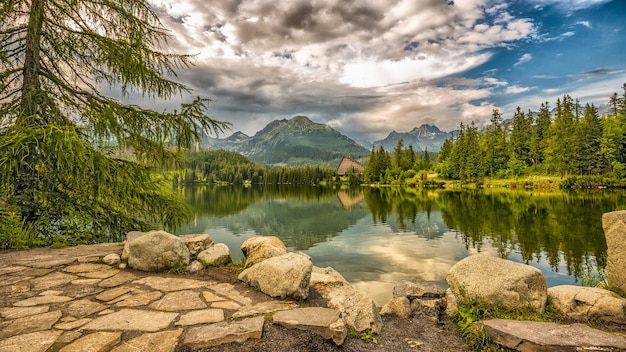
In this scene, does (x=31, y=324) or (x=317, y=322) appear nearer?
(x=31, y=324)

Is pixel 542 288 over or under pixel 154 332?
under

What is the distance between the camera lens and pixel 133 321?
402 centimetres

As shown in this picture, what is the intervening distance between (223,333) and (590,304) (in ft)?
22.7

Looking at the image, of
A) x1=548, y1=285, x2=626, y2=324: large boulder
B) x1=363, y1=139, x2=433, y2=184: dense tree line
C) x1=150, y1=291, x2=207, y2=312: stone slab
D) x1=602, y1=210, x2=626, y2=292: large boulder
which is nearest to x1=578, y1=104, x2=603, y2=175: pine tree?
x1=363, y1=139, x2=433, y2=184: dense tree line

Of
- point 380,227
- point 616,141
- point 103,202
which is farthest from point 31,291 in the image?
point 616,141

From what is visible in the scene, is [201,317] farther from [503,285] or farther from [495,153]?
[495,153]

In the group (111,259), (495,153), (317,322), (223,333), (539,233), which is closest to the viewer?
(223,333)

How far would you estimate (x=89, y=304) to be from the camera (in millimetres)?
4586

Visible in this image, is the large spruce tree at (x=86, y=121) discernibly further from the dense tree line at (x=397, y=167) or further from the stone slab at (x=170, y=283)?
the dense tree line at (x=397, y=167)

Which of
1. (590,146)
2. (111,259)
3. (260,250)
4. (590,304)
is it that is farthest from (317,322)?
(590,146)

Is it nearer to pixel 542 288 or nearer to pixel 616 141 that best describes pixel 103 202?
pixel 542 288

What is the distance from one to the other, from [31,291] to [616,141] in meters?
96.5

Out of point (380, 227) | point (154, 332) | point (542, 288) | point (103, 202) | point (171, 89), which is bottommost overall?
point (380, 227)

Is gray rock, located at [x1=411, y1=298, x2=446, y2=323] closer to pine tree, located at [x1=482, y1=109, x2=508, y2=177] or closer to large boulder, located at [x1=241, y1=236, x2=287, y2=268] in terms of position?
large boulder, located at [x1=241, y1=236, x2=287, y2=268]
